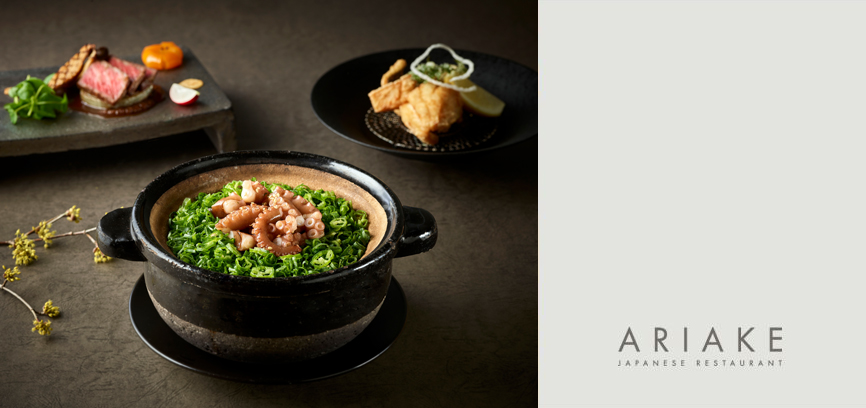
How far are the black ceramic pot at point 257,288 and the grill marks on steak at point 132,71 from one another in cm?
111

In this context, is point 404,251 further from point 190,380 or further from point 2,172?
point 2,172

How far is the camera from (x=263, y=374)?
1.72m

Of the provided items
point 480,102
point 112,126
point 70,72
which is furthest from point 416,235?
point 70,72

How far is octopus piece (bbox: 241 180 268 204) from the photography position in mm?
1897

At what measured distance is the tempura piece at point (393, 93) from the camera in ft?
9.77

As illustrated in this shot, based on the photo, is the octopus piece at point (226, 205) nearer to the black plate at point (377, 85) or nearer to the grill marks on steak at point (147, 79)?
the black plate at point (377, 85)

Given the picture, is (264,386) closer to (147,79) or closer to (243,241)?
(243,241)

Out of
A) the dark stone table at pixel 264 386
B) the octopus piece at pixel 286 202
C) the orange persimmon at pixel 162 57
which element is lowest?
the dark stone table at pixel 264 386

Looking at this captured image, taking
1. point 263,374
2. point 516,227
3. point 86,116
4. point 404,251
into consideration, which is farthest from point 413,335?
point 86,116

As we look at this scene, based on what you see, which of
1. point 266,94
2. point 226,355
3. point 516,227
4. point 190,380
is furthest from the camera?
point 266,94

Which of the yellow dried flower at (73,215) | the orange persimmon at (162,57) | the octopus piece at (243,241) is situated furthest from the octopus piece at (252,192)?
the orange persimmon at (162,57)

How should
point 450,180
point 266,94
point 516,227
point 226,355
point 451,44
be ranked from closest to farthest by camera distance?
point 226,355, point 516,227, point 450,180, point 266,94, point 451,44

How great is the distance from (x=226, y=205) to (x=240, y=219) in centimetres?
8

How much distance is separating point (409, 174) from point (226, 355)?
1.40m
